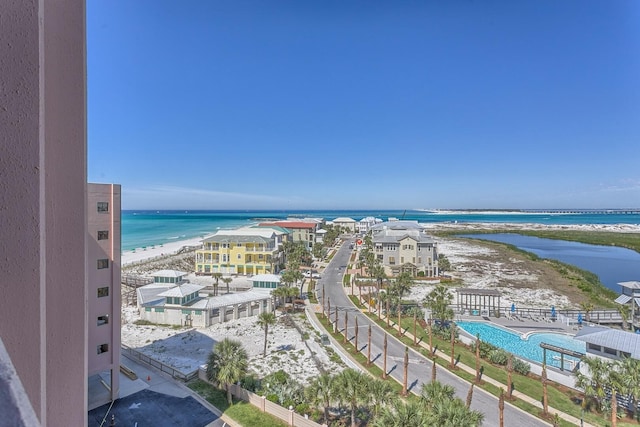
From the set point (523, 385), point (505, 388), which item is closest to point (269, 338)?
point (505, 388)

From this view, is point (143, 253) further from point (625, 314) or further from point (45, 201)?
point (625, 314)

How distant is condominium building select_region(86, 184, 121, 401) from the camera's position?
1809 centimetres

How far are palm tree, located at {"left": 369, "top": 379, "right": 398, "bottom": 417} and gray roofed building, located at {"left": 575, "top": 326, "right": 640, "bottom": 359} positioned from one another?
53.2 ft

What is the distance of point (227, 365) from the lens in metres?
18.2

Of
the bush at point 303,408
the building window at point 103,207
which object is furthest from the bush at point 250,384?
the building window at point 103,207

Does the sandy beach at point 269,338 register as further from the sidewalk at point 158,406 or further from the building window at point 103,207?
the building window at point 103,207

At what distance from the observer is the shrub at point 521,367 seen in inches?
926

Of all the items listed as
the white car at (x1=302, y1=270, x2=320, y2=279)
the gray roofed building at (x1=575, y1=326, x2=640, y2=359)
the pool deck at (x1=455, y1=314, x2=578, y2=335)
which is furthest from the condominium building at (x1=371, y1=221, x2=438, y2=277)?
the gray roofed building at (x1=575, y1=326, x2=640, y2=359)

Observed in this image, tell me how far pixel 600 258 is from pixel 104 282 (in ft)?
324

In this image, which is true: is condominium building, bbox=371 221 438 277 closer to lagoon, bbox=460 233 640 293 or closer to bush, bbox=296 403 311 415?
lagoon, bbox=460 233 640 293

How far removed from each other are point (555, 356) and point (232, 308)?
2928cm

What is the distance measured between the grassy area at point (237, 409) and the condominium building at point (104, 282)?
4.71 metres

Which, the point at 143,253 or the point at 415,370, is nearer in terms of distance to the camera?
the point at 415,370

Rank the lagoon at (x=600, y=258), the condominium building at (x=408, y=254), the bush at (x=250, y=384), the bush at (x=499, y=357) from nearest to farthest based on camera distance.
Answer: the bush at (x=250, y=384), the bush at (x=499, y=357), the condominium building at (x=408, y=254), the lagoon at (x=600, y=258)
